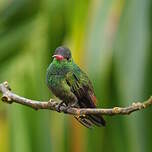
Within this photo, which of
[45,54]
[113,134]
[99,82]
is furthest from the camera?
[45,54]

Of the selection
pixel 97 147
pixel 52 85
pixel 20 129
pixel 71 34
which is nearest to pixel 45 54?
pixel 71 34

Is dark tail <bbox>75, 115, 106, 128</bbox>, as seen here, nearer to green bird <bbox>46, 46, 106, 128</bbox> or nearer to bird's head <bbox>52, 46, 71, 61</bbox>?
green bird <bbox>46, 46, 106, 128</bbox>

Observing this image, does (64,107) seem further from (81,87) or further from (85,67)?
(85,67)

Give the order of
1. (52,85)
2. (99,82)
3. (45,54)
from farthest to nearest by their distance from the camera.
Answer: (45,54) < (99,82) < (52,85)

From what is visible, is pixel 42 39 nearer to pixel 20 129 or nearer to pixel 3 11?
pixel 3 11

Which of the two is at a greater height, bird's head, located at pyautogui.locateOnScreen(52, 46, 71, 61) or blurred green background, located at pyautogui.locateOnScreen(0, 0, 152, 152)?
blurred green background, located at pyautogui.locateOnScreen(0, 0, 152, 152)

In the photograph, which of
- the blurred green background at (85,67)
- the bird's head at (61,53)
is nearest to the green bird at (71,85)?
the bird's head at (61,53)

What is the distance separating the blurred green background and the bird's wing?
3.78ft

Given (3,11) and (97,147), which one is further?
(3,11)

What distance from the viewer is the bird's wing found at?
1.33 m

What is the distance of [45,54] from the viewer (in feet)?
10.1

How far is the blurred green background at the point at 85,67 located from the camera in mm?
2600

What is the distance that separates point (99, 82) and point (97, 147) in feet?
1.05

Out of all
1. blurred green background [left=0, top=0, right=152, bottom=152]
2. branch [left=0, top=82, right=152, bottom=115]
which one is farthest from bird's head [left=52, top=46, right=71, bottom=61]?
blurred green background [left=0, top=0, right=152, bottom=152]
